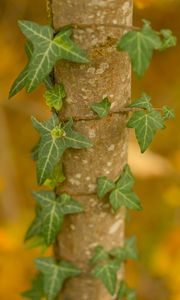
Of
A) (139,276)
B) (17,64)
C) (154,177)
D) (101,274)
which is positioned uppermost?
(17,64)

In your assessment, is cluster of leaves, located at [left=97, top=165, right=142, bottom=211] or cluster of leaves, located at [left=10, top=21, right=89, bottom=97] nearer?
cluster of leaves, located at [left=10, top=21, right=89, bottom=97]

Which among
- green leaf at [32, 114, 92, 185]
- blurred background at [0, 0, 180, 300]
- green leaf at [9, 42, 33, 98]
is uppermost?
green leaf at [9, 42, 33, 98]

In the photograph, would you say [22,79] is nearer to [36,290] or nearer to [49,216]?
[49,216]

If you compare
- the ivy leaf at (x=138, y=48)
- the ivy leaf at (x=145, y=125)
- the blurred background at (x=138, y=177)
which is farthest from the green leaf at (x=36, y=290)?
the blurred background at (x=138, y=177)

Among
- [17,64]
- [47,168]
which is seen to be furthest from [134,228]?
[47,168]

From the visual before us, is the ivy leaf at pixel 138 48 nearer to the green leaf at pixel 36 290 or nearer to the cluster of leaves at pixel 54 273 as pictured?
the cluster of leaves at pixel 54 273

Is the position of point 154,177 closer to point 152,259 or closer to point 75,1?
point 152,259

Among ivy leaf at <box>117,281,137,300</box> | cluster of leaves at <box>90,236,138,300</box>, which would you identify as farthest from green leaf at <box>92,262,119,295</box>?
ivy leaf at <box>117,281,137,300</box>

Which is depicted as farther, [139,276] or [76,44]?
Result: [139,276]

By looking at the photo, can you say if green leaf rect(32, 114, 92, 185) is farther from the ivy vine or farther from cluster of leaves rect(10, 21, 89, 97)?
cluster of leaves rect(10, 21, 89, 97)
